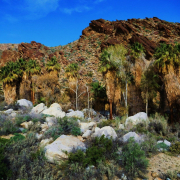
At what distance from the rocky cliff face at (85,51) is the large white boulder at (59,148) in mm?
18096

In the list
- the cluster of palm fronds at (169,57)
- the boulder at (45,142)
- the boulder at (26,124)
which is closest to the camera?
the boulder at (45,142)

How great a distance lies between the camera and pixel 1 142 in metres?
6.26

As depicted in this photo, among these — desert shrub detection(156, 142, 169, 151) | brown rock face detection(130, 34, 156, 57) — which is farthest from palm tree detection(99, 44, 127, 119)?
brown rock face detection(130, 34, 156, 57)

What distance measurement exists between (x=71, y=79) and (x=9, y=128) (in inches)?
854

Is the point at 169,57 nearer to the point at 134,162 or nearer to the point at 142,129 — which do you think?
the point at 142,129

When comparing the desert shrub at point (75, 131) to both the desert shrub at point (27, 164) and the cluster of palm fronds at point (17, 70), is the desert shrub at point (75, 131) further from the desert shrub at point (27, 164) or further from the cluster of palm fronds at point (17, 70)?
the cluster of palm fronds at point (17, 70)

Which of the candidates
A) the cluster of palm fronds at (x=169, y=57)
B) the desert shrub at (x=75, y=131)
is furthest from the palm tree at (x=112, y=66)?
the desert shrub at (x=75, y=131)

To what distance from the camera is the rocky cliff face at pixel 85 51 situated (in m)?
29.5

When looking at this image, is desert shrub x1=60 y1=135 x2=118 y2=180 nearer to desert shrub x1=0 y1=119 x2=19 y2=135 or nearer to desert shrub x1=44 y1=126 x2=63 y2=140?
desert shrub x1=44 y1=126 x2=63 y2=140

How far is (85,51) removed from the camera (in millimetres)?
58219

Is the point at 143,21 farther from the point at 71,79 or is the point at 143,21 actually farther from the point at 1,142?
the point at 1,142

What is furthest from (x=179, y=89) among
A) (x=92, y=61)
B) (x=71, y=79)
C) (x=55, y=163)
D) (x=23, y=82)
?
(x=92, y=61)

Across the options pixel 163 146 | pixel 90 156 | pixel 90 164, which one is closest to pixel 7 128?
pixel 90 156

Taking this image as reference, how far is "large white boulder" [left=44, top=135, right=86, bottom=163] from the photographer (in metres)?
6.20
